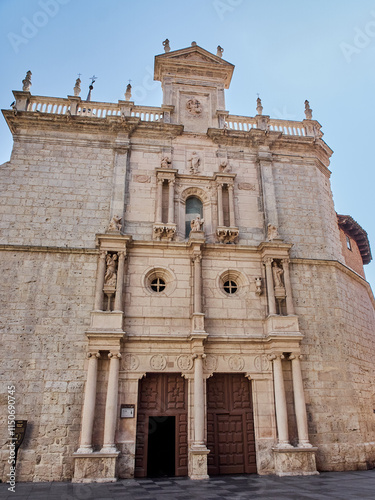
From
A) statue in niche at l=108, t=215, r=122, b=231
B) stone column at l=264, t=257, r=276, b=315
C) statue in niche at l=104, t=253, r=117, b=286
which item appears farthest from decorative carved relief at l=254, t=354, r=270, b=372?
statue in niche at l=108, t=215, r=122, b=231

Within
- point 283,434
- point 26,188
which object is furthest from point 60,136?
point 283,434

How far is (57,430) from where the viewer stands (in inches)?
409

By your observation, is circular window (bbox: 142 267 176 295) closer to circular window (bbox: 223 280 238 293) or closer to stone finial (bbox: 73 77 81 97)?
circular window (bbox: 223 280 238 293)

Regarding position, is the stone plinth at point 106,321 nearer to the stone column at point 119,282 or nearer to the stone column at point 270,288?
the stone column at point 119,282

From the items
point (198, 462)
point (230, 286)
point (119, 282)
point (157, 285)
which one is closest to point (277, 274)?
point (230, 286)

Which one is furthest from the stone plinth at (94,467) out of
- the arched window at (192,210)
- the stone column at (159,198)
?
the arched window at (192,210)

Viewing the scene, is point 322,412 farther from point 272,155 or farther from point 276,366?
point 272,155

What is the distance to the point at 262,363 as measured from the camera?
1184 centimetres

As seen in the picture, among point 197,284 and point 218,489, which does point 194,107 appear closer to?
point 197,284

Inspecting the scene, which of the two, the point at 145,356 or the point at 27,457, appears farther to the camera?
the point at 145,356

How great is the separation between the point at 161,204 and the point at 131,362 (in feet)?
17.8

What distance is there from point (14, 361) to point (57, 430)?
2.27 m

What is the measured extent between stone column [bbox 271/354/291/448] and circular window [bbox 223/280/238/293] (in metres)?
2.52

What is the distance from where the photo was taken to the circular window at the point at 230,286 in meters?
12.9
